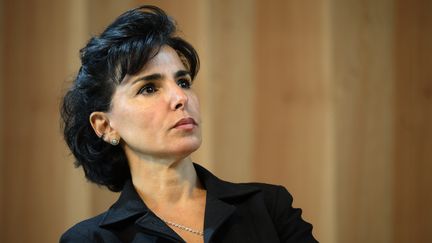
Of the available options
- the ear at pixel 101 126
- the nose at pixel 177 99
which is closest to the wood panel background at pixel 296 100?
the ear at pixel 101 126

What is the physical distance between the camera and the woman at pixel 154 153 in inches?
48.9

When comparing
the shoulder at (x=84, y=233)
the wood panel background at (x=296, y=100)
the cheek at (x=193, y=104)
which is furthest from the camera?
the wood panel background at (x=296, y=100)

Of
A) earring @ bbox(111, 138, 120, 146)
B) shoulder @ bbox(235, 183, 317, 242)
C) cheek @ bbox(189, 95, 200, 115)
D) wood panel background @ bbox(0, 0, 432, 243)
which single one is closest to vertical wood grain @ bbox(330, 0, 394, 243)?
wood panel background @ bbox(0, 0, 432, 243)

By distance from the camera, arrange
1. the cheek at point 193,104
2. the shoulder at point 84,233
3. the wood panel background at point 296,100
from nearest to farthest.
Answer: the shoulder at point 84,233, the cheek at point 193,104, the wood panel background at point 296,100

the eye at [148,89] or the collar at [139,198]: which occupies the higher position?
the eye at [148,89]

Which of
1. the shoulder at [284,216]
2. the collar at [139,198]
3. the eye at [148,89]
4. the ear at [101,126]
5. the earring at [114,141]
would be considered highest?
the eye at [148,89]

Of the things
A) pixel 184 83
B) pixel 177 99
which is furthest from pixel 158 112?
pixel 184 83

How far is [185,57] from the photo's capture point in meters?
1.51

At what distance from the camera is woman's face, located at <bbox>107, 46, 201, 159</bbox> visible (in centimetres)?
126

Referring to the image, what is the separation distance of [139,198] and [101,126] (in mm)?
232

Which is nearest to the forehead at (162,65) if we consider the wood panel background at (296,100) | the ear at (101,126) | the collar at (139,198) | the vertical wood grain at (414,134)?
the ear at (101,126)

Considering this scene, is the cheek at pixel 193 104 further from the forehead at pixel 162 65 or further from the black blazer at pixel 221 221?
the black blazer at pixel 221 221

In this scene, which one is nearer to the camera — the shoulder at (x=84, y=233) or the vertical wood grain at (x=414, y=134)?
the shoulder at (x=84, y=233)

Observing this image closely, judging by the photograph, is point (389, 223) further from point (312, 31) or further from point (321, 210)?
point (312, 31)
